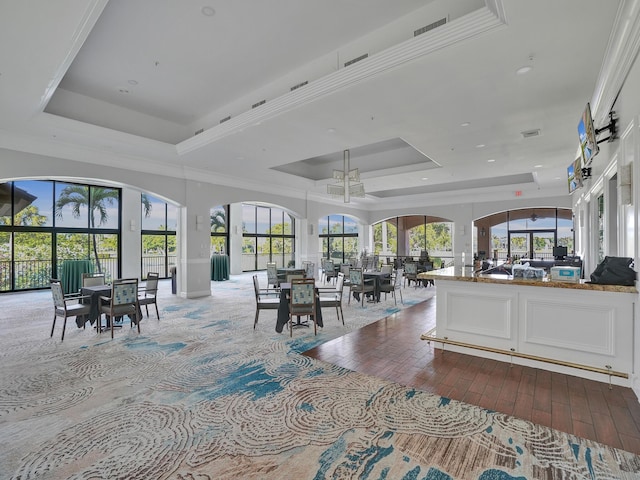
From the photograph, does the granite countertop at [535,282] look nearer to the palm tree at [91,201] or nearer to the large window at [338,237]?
the palm tree at [91,201]

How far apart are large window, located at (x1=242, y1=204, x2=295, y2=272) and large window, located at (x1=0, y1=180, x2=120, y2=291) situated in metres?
5.62

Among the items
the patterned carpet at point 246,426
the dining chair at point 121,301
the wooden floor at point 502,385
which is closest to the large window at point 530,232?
the wooden floor at point 502,385

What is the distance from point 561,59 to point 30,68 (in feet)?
19.1

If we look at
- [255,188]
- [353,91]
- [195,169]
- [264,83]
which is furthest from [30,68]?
[255,188]

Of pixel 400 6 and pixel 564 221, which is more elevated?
pixel 400 6

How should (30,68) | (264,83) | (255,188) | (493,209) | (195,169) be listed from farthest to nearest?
(493,209), (255,188), (195,169), (264,83), (30,68)

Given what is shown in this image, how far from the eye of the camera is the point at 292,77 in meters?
4.73

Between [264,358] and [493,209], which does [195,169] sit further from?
[493,209]

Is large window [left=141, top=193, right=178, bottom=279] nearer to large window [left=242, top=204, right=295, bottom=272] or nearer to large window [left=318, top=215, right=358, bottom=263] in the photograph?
large window [left=242, top=204, right=295, bottom=272]

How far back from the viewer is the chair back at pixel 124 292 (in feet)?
16.1

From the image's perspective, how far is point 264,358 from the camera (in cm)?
394

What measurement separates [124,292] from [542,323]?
5.69m

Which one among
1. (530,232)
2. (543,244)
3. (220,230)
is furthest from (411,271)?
(220,230)

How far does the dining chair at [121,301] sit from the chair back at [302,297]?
2.50 metres
